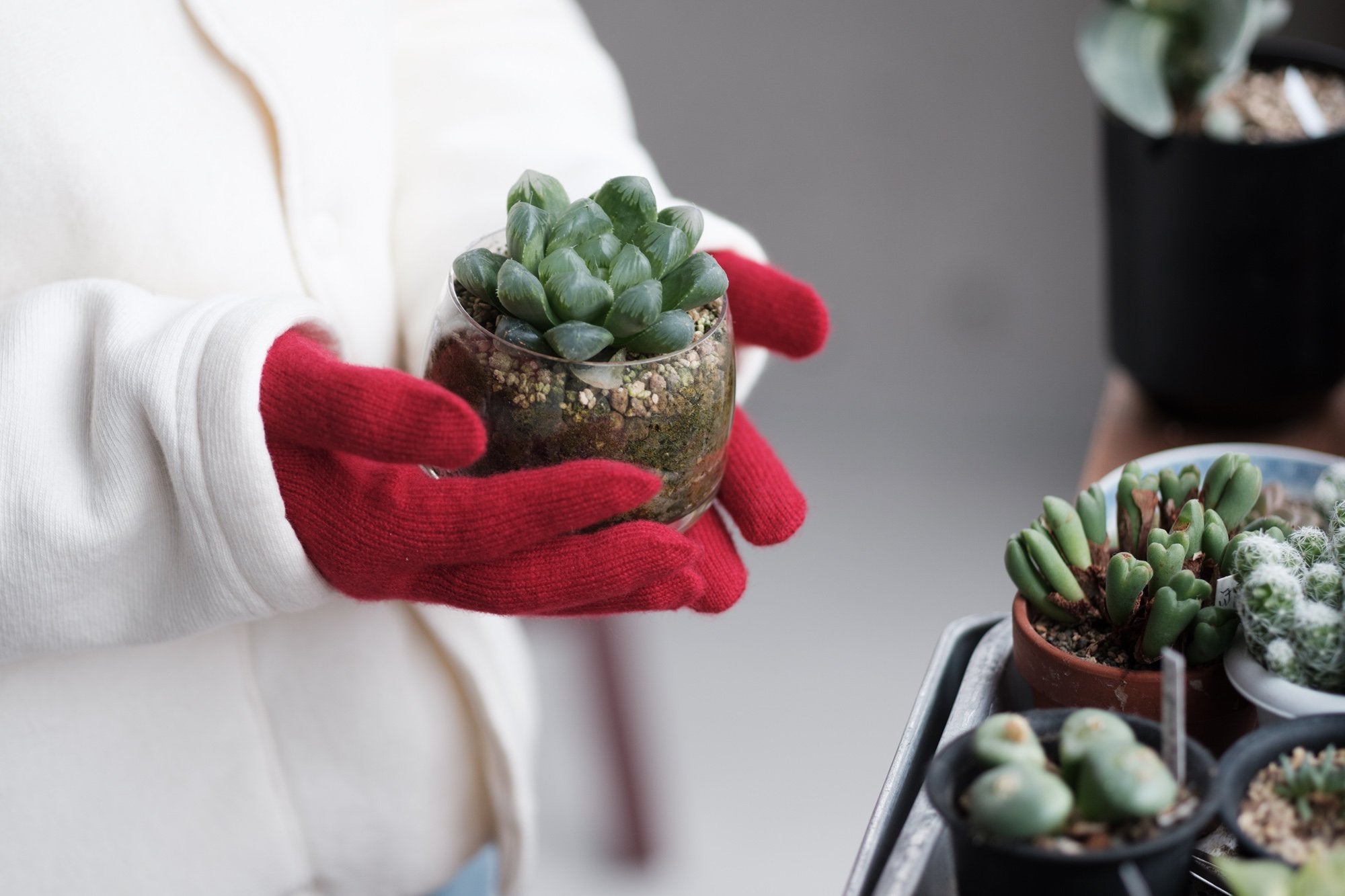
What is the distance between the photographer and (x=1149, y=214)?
35.5 inches

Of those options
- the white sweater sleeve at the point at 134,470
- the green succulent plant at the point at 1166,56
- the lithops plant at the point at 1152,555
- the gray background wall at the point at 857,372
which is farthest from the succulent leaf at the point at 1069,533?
the gray background wall at the point at 857,372

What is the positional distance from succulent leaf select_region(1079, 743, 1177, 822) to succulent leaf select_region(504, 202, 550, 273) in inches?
11.9

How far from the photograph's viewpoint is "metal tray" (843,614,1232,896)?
462 mm

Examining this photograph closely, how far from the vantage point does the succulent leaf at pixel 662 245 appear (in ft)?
1.73

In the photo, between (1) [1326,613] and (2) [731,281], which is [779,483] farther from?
(1) [1326,613]

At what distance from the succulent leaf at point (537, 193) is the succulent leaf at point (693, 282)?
66mm

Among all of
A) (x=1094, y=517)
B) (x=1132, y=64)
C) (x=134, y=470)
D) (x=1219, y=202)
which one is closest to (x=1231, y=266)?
(x=1219, y=202)

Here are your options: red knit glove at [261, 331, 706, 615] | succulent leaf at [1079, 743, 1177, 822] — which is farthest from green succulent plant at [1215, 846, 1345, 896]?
red knit glove at [261, 331, 706, 615]

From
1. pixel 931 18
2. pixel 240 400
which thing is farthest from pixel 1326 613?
pixel 931 18

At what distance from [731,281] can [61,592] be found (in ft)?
1.25

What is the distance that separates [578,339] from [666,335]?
0.04m

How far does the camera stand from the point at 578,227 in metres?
0.52

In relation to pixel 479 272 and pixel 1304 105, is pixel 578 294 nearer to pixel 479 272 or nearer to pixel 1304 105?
pixel 479 272

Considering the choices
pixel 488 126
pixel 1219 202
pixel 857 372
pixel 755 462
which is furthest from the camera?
pixel 857 372
